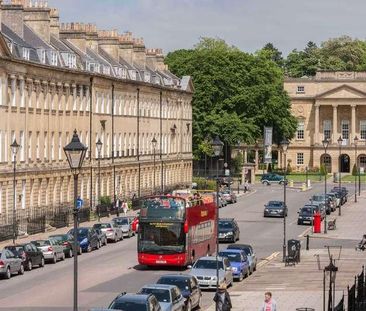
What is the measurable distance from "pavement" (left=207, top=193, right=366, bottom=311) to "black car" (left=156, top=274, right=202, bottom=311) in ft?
3.23

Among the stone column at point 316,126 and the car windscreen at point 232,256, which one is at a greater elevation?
the stone column at point 316,126

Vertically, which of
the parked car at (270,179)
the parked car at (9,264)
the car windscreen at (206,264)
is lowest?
the parked car at (9,264)

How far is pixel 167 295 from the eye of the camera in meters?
40.5

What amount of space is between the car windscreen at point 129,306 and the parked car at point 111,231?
3770cm

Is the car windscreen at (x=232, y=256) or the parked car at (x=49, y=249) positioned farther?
the parked car at (x=49, y=249)

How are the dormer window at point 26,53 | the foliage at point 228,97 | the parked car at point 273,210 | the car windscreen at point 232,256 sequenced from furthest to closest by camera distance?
the foliage at point 228,97
the parked car at point 273,210
the dormer window at point 26,53
the car windscreen at point 232,256

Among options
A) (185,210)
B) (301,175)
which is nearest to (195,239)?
(185,210)

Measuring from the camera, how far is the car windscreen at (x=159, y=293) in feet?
132

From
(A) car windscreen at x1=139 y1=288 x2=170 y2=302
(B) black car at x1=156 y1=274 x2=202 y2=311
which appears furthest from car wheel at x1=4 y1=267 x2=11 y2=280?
(A) car windscreen at x1=139 y1=288 x2=170 y2=302

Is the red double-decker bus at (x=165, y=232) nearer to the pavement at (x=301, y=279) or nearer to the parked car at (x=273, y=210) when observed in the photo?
the pavement at (x=301, y=279)

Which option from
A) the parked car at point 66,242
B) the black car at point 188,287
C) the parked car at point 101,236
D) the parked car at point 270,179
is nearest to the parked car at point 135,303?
the black car at point 188,287

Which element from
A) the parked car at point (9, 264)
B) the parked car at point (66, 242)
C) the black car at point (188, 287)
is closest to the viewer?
the black car at point (188, 287)

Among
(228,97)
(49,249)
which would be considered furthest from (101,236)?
(228,97)

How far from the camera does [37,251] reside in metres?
60.1
